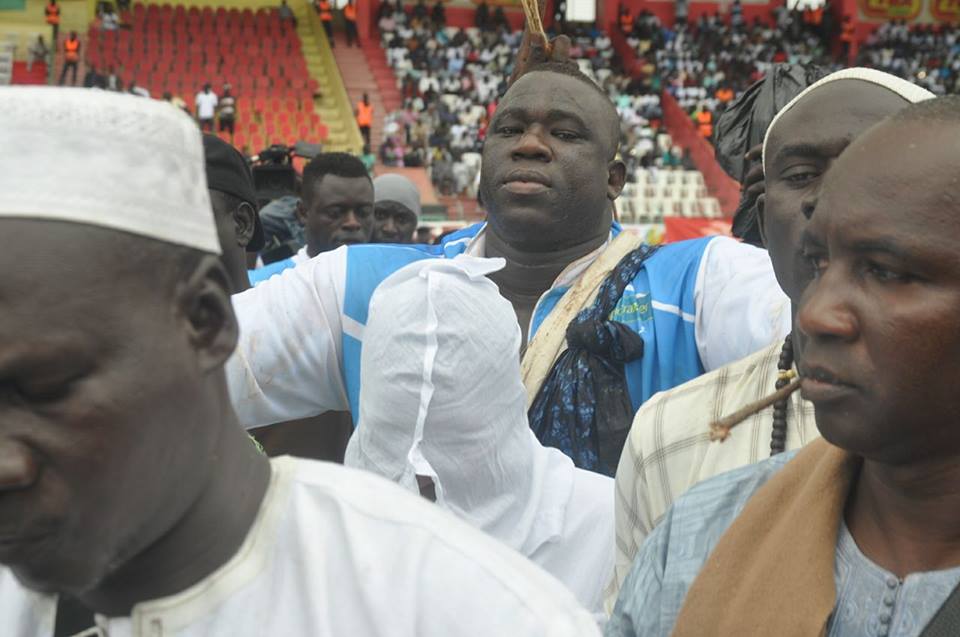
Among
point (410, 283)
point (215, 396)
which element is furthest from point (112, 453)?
point (410, 283)

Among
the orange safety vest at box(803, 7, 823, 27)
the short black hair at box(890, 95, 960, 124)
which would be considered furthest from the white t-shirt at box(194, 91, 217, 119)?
the short black hair at box(890, 95, 960, 124)

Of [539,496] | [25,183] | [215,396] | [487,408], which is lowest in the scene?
[539,496]

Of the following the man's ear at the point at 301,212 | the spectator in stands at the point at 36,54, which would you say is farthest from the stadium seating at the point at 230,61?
the man's ear at the point at 301,212

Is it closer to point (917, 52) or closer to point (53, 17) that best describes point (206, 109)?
point (53, 17)

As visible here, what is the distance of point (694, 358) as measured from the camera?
2.94m

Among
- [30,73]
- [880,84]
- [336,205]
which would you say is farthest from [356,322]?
[30,73]

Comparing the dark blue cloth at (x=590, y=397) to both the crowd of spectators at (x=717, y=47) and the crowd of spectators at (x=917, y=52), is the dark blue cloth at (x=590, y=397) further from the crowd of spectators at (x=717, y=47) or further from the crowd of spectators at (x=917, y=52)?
the crowd of spectators at (x=917, y=52)

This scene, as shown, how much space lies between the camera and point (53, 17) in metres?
27.9

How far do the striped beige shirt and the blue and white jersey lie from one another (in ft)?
1.81

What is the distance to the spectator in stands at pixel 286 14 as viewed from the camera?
30391mm

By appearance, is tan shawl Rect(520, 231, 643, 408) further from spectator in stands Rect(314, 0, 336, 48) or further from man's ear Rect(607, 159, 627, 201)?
spectator in stands Rect(314, 0, 336, 48)

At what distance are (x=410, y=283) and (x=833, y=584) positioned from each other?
1.14 m

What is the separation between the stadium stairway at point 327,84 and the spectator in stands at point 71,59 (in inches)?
190

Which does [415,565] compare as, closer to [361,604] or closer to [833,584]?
[361,604]
